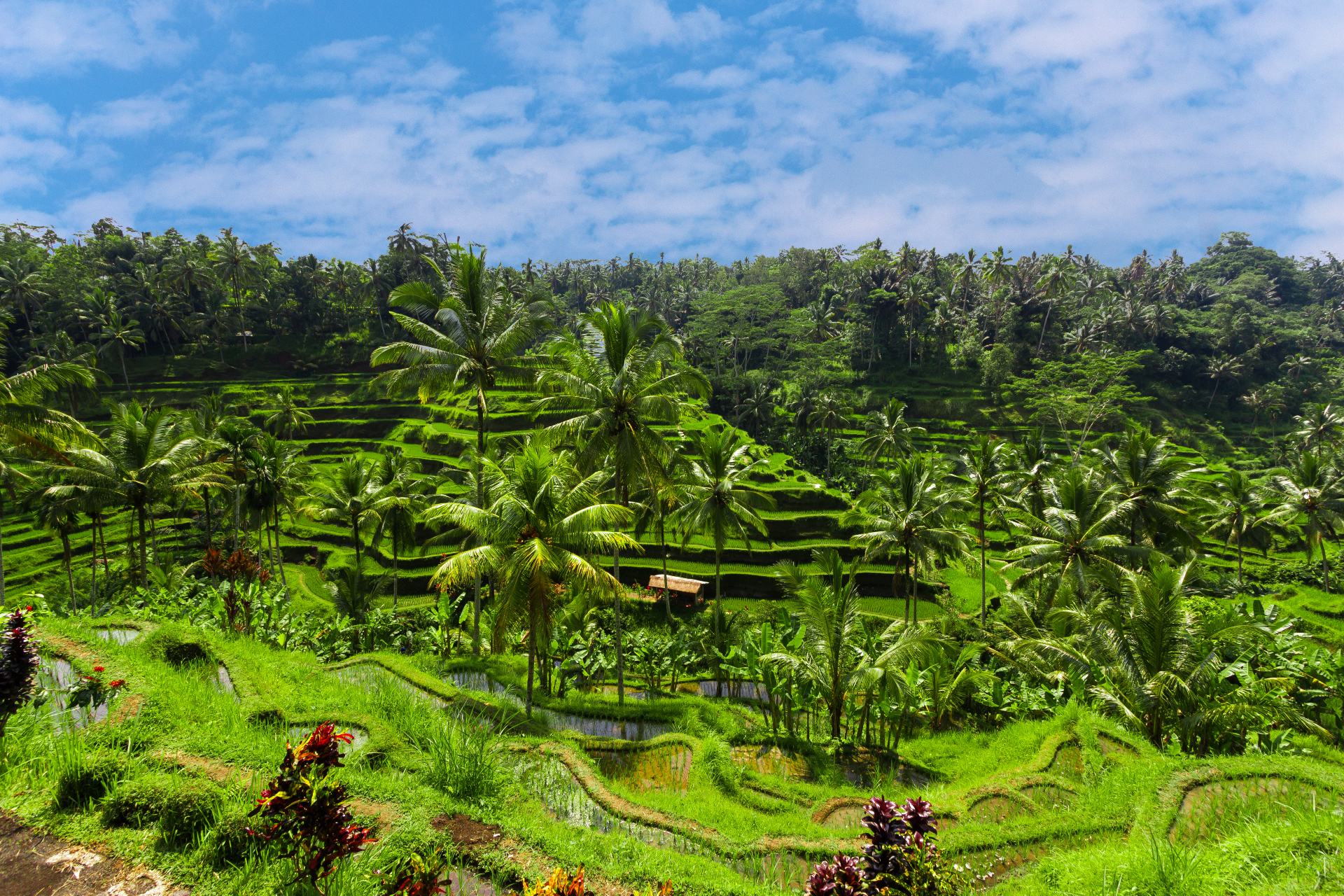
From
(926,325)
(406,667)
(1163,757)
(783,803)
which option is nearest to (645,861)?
(783,803)

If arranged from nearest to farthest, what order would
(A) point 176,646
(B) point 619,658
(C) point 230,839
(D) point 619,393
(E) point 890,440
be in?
(C) point 230,839, (A) point 176,646, (D) point 619,393, (B) point 619,658, (E) point 890,440

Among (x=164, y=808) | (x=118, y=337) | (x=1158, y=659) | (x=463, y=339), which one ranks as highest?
(x=118, y=337)

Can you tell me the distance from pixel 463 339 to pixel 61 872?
14.1 meters

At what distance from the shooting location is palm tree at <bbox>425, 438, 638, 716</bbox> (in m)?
12.2

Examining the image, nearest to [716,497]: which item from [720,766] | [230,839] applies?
[720,766]

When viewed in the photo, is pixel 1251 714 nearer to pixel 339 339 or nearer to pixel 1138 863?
pixel 1138 863

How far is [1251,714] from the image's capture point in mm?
12203

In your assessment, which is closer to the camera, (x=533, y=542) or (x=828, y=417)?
(x=533, y=542)

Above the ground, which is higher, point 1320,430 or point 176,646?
point 1320,430

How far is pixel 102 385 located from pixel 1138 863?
73954 millimetres

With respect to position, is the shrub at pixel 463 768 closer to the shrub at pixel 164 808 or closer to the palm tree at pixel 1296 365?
the shrub at pixel 164 808

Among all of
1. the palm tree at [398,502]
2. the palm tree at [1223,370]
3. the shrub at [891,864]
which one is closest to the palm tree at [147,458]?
the palm tree at [398,502]

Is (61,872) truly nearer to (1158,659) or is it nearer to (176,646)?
(176,646)

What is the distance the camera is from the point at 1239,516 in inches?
1475
